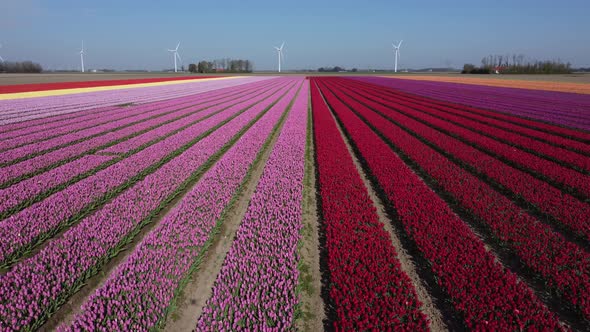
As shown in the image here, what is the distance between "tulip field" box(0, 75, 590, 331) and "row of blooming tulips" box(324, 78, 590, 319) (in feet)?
0.12

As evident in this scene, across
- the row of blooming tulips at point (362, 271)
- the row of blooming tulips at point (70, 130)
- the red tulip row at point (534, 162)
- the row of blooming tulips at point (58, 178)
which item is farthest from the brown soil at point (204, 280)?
the row of blooming tulips at point (70, 130)

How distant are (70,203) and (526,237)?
36.4 ft

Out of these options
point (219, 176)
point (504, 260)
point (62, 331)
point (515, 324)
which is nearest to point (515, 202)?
point (504, 260)

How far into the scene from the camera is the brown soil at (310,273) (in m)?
4.81

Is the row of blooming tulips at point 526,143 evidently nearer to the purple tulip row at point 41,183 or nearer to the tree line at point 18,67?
the purple tulip row at point 41,183

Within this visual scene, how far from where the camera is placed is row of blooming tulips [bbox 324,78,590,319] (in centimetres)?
533

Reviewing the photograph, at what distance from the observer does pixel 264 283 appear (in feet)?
16.8

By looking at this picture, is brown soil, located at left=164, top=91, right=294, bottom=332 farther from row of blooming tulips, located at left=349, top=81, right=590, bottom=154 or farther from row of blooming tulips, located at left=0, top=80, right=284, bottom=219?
row of blooming tulips, located at left=349, top=81, right=590, bottom=154

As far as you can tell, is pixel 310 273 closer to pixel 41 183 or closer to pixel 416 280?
pixel 416 280

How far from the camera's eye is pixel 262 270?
547cm

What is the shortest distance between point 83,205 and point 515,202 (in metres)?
12.1

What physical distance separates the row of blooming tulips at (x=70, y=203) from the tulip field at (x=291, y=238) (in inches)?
1.9

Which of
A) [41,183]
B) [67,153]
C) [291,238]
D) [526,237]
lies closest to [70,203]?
[41,183]

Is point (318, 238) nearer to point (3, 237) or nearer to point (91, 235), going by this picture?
point (91, 235)
